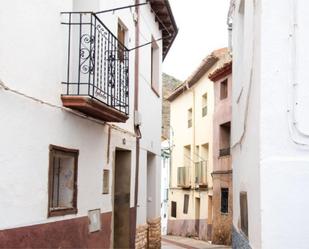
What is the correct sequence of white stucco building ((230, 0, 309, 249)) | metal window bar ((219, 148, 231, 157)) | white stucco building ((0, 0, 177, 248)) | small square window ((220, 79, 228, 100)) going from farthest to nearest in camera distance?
small square window ((220, 79, 228, 100)), metal window bar ((219, 148, 231, 157)), white stucco building ((0, 0, 177, 248)), white stucco building ((230, 0, 309, 249))

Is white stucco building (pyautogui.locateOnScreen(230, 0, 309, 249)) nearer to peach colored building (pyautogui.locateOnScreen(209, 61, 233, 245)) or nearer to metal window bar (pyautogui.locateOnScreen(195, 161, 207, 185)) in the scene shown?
peach colored building (pyautogui.locateOnScreen(209, 61, 233, 245))

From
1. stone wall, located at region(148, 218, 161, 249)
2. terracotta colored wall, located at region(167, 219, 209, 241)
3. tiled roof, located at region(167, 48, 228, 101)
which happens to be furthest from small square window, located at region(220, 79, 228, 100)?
stone wall, located at region(148, 218, 161, 249)

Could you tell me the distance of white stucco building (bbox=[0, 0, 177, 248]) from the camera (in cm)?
623

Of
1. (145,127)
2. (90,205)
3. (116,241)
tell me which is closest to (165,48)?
(145,127)

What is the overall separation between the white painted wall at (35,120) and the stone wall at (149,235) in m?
3.36

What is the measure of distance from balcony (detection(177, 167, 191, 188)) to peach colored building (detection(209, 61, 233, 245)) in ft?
18.9

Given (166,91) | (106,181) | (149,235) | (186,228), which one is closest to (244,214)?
(106,181)

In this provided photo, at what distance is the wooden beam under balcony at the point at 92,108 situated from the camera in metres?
7.62

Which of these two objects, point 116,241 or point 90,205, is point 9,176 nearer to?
point 90,205

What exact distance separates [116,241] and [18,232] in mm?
5299

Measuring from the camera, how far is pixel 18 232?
6.28 metres

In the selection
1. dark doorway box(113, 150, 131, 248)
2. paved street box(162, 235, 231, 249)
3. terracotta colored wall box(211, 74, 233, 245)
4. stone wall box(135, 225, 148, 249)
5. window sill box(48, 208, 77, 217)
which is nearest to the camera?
window sill box(48, 208, 77, 217)

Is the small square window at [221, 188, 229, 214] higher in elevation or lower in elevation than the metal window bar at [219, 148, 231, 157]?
lower

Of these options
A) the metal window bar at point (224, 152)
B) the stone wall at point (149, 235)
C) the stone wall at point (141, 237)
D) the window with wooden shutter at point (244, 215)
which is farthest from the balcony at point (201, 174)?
the window with wooden shutter at point (244, 215)
